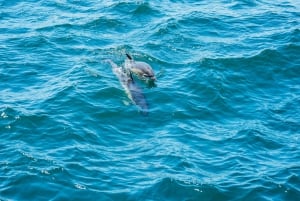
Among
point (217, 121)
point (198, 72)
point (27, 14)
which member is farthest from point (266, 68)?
point (27, 14)

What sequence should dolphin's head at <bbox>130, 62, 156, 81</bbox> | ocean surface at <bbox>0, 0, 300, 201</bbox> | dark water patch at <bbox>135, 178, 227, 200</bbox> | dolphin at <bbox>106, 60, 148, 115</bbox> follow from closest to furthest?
dark water patch at <bbox>135, 178, 227, 200</bbox>, ocean surface at <bbox>0, 0, 300, 201</bbox>, dolphin at <bbox>106, 60, 148, 115</bbox>, dolphin's head at <bbox>130, 62, 156, 81</bbox>

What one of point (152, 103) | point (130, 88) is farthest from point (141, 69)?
point (152, 103)

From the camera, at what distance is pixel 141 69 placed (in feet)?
77.3

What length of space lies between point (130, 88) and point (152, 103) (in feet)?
4.53

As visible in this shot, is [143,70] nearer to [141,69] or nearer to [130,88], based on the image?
[141,69]

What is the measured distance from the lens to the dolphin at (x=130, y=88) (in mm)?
21922

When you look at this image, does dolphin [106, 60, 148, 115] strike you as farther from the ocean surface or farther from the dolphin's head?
the dolphin's head

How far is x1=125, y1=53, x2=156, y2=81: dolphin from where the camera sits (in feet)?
76.8

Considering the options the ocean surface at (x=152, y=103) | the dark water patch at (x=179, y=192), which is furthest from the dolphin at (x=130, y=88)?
the dark water patch at (x=179, y=192)

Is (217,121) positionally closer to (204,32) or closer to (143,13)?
(204,32)

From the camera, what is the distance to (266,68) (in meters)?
25.3

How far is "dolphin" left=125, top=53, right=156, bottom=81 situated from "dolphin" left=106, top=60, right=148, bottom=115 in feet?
0.99

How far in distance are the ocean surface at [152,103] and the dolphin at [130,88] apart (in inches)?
9.5

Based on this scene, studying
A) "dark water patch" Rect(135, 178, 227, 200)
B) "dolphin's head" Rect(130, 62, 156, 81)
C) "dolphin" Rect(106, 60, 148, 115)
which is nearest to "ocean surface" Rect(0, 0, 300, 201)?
"dark water patch" Rect(135, 178, 227, 200)
